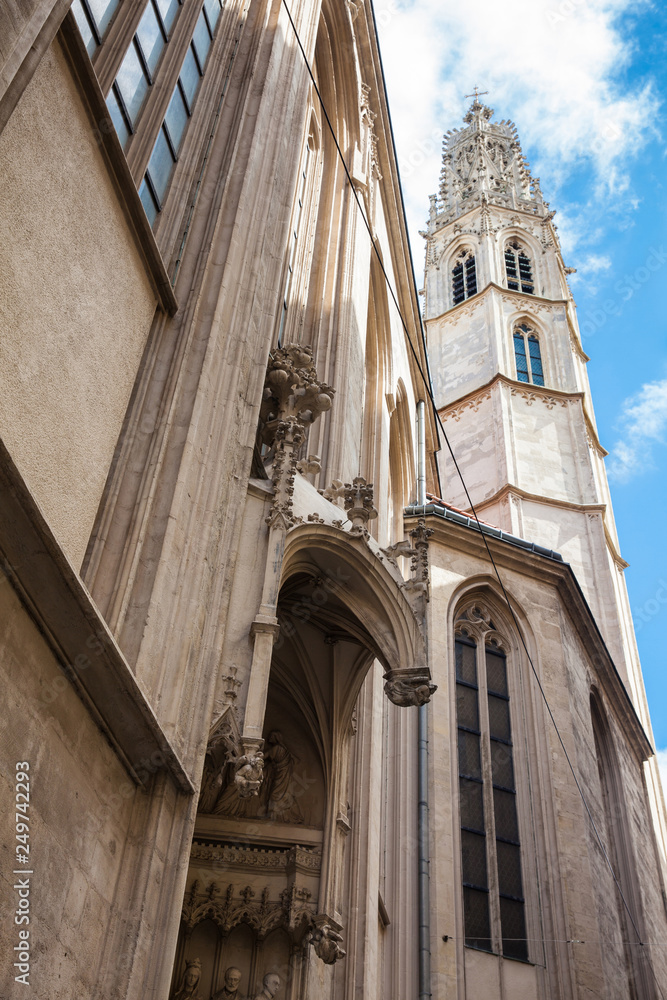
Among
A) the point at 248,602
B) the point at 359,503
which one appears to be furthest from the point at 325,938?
the point at 359,503

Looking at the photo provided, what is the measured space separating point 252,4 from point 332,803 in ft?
27.5

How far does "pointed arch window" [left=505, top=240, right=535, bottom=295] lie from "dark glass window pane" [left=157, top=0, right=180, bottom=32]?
28.4 meters

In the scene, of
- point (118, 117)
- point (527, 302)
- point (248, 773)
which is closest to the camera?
point (248, 773)

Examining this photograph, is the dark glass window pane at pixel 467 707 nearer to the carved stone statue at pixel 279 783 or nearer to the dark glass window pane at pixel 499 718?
the dark glass window pane at pixel 499 718

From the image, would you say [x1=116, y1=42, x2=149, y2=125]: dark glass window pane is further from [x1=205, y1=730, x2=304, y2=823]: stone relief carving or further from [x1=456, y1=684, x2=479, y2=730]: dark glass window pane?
[x1=456, y1=684, x2=479, y2=730]: dark glass window pane

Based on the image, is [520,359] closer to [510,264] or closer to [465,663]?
[510,264]

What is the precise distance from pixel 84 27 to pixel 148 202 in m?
1.34

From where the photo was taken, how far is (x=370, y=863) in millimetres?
9609

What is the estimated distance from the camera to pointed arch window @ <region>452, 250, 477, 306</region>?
3738 cm

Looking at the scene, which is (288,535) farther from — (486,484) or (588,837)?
(486,484)

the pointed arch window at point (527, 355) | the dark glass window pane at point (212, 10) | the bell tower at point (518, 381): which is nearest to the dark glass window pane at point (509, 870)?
the dark glass window pane at point (212, 10)

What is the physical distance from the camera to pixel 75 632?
15.3ft

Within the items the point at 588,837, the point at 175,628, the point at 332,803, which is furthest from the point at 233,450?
the point at 588,837

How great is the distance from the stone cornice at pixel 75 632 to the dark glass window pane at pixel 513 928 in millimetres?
8668
